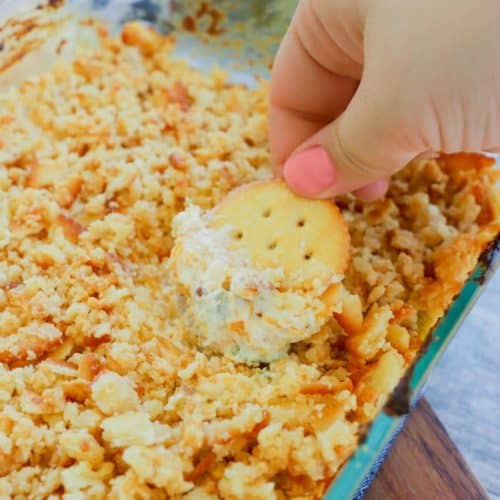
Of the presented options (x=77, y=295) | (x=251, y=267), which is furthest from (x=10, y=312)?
(x=251, y=267)

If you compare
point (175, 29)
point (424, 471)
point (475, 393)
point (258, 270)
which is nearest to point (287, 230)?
point (258, 270)

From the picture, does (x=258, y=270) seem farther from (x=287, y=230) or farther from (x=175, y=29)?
(x=175, y=29)

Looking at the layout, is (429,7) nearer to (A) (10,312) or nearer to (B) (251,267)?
(B) (251,267)

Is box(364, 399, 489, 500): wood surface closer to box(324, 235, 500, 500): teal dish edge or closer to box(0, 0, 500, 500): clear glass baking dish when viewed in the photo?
box(324, 235, 500, 500): teal dish edge

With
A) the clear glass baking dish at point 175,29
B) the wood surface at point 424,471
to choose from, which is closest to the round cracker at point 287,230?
the wood surface at point 424,471

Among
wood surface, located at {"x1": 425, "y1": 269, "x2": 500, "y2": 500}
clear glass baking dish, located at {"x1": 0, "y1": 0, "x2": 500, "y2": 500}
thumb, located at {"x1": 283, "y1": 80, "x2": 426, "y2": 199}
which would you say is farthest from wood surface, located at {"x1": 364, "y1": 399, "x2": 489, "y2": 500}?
clear glass baking dish, located at {"x1": 0, "y1": 0, "x2": 500, "y2": 500}

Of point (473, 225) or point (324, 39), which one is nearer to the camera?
point (324, 39)

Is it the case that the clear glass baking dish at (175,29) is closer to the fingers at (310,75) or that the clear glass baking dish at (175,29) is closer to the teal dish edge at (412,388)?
the fingers at (310,75)
